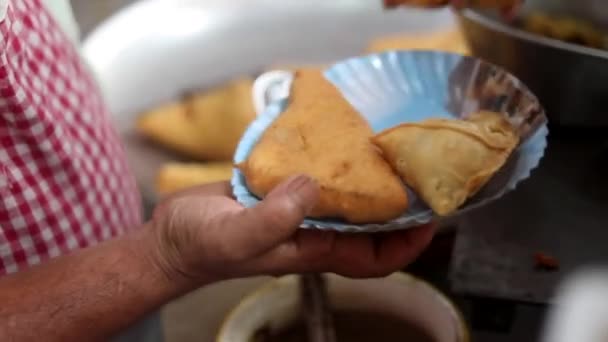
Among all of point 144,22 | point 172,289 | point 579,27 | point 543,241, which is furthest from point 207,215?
point 144,22

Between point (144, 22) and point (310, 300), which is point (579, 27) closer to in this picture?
point (310, 300)

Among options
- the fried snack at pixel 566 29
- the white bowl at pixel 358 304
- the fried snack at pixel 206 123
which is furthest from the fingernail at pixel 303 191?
the fried snack at pixel 206 123

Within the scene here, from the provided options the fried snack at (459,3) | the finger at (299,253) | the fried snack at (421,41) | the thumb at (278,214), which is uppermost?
the fried snack at (459,3)

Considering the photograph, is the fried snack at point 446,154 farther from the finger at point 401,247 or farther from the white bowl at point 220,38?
the white bowl at point 220,38

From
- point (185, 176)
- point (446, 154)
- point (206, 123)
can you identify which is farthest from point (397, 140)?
point (206, 123)

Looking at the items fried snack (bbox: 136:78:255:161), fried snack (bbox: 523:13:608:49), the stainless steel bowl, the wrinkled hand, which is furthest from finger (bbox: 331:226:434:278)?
fried snack (bbox: 136:78:255:161)

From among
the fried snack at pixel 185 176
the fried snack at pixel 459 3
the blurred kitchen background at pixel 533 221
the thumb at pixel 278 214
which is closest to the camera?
the thumb at pixel 278 214
